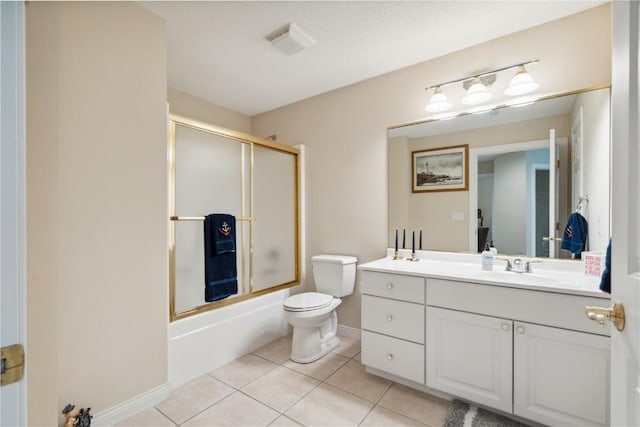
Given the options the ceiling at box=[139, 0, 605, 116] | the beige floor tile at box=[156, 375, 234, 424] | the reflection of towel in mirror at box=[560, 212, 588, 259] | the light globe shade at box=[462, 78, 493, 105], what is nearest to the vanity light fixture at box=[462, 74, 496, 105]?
the light globe shade at box=[462, 78, 493, 105]

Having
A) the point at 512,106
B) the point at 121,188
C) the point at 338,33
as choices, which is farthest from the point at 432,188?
the point at 121,188

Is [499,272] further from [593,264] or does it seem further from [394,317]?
[394,317]

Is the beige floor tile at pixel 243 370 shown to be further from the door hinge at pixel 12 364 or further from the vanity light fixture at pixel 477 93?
the vanity light fixture at pixel 477 93

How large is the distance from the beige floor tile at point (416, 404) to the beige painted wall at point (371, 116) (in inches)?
34.2

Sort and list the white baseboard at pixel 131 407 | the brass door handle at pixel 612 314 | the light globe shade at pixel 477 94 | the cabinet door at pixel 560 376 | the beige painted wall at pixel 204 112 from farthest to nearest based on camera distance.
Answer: the beige painted wall at pixel 204 112
the light globe shade at pixel 477 94
the white baseboard at pixel 131 407
the cabinet door at pixel 560 376
the brass door handle at pixel 612 314

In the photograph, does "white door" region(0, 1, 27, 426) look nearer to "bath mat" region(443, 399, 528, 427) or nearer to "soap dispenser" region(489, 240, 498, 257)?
"bath mat" region(443, 399, 528, 427)

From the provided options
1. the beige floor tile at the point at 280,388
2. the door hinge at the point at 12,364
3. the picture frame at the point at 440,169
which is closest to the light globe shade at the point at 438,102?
the picture frame at the point at 440,169

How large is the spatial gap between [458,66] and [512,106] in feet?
1.65

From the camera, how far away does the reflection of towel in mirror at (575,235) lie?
175cm

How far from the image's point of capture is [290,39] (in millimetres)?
1956

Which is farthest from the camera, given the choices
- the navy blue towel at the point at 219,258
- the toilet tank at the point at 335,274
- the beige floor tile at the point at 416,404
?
the toilet tank at the point at 335,274

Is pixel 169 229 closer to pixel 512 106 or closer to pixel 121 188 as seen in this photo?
pixel 121 188

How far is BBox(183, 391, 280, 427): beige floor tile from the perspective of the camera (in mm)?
1599

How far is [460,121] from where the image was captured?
2.20 metres
